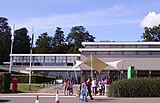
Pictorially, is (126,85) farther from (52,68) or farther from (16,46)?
(16,46)

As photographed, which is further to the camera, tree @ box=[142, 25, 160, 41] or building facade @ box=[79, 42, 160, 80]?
tree @ box=[142, 25, 160, 41]

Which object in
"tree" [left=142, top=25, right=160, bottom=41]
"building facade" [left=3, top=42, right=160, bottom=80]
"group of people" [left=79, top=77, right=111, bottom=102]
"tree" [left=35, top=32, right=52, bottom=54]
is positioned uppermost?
"tree" [left=142, top=25, right=160, bottom=41]

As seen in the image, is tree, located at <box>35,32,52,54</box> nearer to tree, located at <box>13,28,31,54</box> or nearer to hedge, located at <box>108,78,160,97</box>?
tree, located at <box>13,28,31,54</box>

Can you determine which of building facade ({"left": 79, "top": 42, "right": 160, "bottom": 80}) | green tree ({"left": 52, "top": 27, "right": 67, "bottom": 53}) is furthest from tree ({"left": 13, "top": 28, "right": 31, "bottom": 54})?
building facade ({"left": 79, "top": 42, "right": 160, "bottom": 80})

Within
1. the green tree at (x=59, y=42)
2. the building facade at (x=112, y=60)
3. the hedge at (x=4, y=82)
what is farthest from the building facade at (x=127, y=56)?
the green tree at (x=59, y=42)

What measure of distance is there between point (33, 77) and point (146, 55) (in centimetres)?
2323

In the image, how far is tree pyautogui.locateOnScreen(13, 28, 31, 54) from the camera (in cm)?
11844

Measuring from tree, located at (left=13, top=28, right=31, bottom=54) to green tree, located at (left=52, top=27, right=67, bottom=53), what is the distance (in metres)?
9.32

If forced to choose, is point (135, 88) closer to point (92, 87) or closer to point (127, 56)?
point (92, 87)

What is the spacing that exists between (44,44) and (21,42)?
784 cm

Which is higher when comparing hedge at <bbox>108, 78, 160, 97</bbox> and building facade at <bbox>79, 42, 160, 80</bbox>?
building facade at <bbox>79, 42, 160, 80</bbox>

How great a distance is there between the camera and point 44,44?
121062 millimetres

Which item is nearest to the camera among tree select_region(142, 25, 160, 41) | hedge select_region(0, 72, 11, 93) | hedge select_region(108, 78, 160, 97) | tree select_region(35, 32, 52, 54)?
hedge select_region(108, 78, 160, 97)

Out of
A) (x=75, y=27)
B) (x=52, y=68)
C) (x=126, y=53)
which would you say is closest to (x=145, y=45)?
(x=126, y=53)
